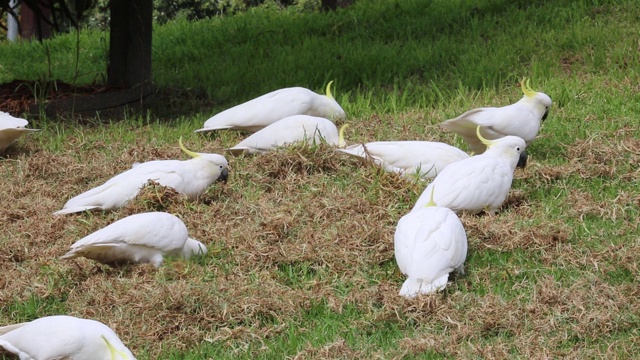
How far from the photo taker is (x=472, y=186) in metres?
4.59

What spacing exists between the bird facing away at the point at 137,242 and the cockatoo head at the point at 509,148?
1579 millimetres

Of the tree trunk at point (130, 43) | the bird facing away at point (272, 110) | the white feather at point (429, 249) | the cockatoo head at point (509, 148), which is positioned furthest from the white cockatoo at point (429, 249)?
the tree trunk at point (130, 43)

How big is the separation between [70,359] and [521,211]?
2294 mm

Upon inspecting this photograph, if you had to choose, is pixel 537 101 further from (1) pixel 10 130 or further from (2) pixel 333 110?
(1) pixel 10 130

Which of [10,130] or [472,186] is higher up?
[472,186]

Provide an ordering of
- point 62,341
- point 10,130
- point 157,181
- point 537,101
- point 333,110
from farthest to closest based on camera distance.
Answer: point 333,110 → point 10,130 → point 537,101 → point 157,181 → point 62,341

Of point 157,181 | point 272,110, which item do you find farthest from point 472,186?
point 272,110

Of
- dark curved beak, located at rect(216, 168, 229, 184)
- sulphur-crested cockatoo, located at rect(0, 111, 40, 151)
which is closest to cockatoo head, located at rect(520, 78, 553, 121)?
dark curved beak, located at rect(216, 168, 229, 184)

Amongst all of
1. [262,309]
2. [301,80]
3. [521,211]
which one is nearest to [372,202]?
[521,211]

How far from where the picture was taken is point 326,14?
9.44m

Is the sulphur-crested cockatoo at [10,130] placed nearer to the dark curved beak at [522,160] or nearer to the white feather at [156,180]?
the white feather at [156,180]

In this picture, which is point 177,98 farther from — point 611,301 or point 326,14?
point 611,301

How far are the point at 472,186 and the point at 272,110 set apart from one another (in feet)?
5.91

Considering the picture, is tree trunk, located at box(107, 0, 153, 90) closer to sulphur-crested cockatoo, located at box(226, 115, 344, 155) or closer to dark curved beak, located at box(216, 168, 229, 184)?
sulphur-crested cockatoo, located at box(226, 115, 344, 155)
